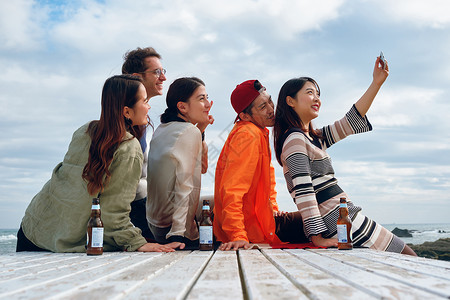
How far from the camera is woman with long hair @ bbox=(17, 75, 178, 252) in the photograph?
338cm

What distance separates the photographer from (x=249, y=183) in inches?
155

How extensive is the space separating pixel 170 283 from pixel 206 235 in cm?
182

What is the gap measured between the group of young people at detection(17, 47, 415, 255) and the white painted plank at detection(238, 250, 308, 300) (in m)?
1.38

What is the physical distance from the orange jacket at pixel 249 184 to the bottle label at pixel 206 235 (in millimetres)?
325

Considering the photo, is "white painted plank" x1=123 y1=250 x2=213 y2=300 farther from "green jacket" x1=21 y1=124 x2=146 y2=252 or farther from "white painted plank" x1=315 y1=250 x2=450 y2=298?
"green jacket" x1=21 y1=124 x2=146 y2=252

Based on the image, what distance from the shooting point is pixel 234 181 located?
3.87 m

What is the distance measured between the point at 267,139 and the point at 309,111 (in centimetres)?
51

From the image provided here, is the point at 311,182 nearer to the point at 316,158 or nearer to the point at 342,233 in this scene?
the point at 316,158

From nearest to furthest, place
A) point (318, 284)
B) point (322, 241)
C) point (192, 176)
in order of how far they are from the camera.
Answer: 1. point (318, 284)
2. point (322, 241)
3. point (192, 176)

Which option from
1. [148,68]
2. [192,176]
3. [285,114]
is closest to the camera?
[192,176]

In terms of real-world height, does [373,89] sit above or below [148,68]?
below

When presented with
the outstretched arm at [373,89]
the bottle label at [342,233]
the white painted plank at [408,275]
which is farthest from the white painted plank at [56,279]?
the outstretched arm at [373,89]

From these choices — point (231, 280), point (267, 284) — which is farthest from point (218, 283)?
point (267, 284)

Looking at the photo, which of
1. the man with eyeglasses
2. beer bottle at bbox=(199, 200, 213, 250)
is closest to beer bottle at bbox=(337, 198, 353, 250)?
beer bottle at bbox=(199, 200, 213, 250)
